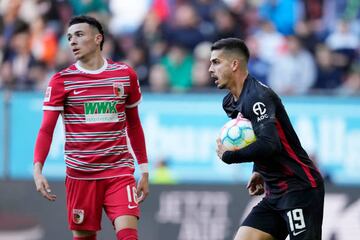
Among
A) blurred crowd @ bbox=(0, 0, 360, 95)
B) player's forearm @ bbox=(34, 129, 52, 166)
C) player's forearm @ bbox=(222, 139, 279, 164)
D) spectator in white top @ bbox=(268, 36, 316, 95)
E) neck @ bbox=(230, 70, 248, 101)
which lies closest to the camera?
player's forearm @ bbox=(222, 139, 279, 164)

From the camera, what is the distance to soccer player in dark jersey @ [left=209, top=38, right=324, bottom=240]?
26.2 ft

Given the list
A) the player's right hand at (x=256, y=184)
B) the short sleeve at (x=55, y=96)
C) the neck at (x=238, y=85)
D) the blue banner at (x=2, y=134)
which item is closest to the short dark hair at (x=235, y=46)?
the neck at (x=238, y=85)

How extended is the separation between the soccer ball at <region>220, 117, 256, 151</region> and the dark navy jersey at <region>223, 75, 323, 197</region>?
68 mm

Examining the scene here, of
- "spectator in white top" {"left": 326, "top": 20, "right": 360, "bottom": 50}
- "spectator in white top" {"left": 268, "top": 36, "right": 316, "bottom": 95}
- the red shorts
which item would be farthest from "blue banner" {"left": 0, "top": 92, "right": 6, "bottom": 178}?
"spectator in white top" {"left": 326, "top": 20, "right": 360, "bottom": 50}

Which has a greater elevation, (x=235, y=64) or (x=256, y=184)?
(x=235, y=64)

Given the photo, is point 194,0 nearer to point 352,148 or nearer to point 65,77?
point 352,148

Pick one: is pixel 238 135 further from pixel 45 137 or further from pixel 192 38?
pixel 192 38

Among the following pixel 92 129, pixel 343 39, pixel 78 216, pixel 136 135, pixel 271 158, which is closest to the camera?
pixel 271 158

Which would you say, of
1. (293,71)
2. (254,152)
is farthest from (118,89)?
(293,71)

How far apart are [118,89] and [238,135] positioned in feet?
4.50

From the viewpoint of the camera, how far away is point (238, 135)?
26.7ft

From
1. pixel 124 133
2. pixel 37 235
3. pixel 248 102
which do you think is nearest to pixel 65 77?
pixel 124 133

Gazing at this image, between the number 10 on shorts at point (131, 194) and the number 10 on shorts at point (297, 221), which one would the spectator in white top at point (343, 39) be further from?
the number 10 on shorts at point (297, 221)

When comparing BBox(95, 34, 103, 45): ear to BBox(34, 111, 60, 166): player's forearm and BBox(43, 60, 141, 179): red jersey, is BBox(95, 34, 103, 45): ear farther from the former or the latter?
BBox(34, 111, 60, 166): player's forearm
